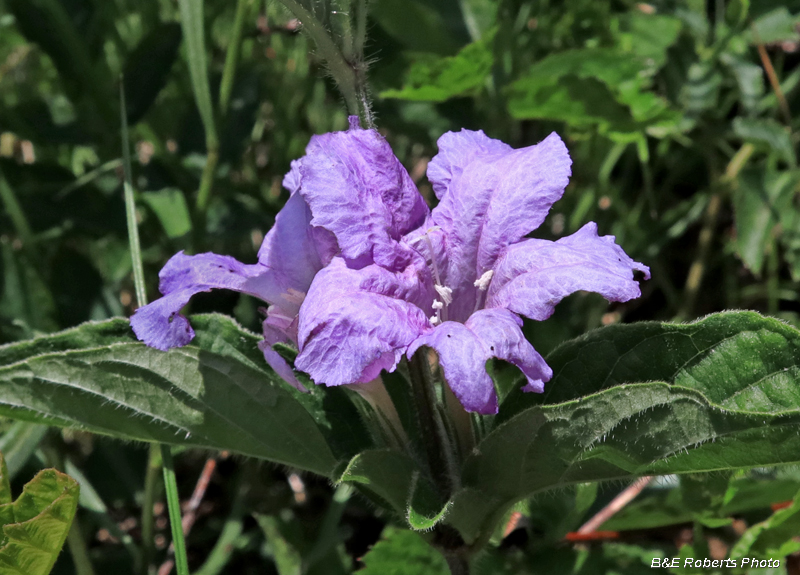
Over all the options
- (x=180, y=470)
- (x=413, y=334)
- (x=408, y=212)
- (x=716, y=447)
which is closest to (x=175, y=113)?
(x=180, y=470)

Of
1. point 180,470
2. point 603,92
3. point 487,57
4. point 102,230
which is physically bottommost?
point 180,470

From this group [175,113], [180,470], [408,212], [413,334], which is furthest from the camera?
[175,113]

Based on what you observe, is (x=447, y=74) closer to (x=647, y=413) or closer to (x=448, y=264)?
(x=448, y=264)

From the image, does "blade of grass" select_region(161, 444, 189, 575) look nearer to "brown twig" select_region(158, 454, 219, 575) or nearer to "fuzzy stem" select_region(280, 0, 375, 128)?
"brown twig" select_region(158, 454, 219, 575)

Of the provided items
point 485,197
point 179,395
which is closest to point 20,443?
point 179,395

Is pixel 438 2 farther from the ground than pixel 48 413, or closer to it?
farther from the ground

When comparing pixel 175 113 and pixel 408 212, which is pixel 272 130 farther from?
pixel 408 212

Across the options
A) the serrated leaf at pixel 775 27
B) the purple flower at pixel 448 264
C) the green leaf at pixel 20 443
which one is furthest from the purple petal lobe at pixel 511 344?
the serrated leaf at pixel 775 27
